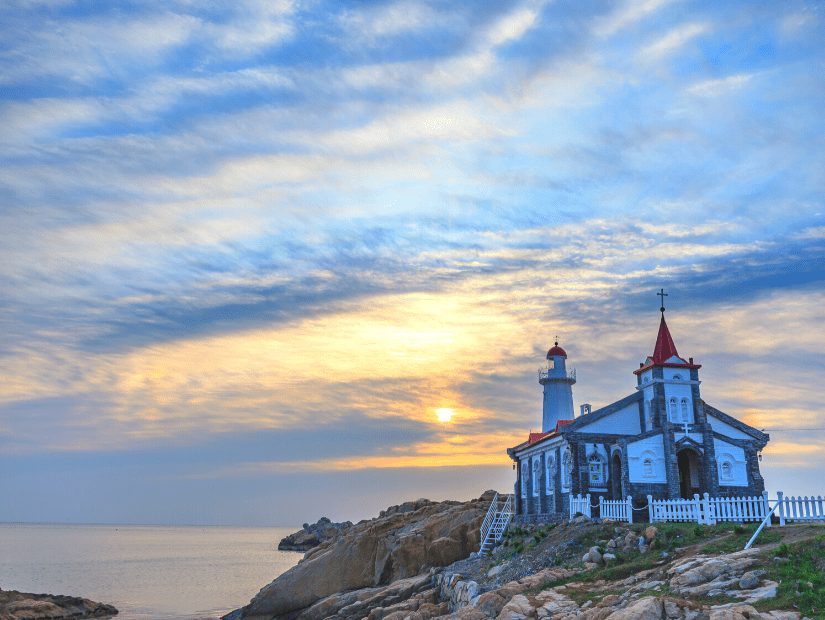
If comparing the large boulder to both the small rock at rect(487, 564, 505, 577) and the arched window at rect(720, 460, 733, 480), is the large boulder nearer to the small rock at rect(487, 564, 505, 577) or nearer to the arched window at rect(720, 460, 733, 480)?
the small rock at rect(487, 564, 505, 577)

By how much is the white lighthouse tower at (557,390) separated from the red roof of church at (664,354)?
38.3 feet

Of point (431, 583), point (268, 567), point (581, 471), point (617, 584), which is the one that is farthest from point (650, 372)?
point (268, 567)

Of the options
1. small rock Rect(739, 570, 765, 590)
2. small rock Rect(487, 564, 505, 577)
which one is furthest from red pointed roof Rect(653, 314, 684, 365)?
small rock Rect(739, 570, 765, 590)

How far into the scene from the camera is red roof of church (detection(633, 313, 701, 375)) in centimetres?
3588

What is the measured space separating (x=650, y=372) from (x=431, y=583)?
15730 mm

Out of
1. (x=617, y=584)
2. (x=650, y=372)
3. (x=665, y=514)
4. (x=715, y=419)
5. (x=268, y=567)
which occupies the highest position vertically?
(x=650, y=372)

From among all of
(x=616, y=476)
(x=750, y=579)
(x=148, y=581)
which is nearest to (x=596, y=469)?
(x=616, y=476)

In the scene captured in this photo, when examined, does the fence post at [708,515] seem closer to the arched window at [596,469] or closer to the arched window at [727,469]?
the arched window at [596,469]

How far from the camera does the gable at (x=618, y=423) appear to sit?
35625 millimetres

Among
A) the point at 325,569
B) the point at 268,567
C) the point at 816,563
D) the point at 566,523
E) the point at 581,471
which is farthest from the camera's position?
the point at 268,567

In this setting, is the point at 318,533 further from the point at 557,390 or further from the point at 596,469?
the point at 596,469

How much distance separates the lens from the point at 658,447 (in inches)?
1369

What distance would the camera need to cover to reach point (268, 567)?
92000 mm

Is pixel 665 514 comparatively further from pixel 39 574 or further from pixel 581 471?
pixel 39 574
